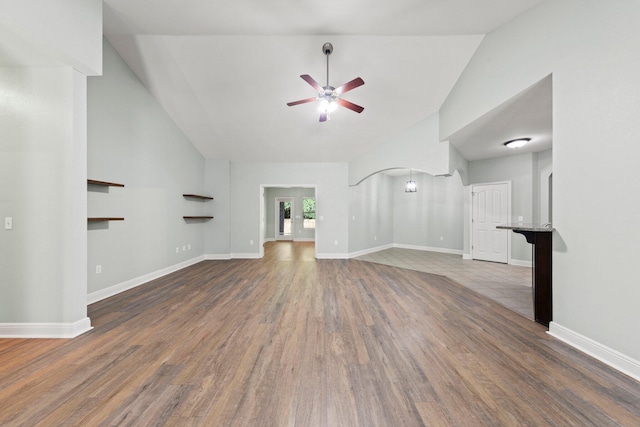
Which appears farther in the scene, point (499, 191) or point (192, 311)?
point (499, 191)

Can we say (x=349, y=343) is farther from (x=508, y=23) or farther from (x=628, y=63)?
(x=508, y=23)

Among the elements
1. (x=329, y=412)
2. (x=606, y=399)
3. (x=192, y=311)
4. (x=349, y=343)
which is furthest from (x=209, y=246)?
(x=606, y=399)

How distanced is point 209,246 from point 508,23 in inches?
284

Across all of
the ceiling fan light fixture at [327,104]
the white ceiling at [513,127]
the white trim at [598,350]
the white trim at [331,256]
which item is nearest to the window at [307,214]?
the white trim at [331,256]

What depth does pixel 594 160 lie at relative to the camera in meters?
2.24

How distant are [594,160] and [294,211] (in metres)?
10.2

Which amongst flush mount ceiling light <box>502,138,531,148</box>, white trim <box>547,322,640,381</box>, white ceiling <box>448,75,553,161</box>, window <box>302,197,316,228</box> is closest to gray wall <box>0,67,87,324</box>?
white trim <box>547,322,640,381</box>

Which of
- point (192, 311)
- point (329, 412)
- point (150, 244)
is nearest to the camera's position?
point (329, 412)

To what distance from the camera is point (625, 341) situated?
1.98 metres

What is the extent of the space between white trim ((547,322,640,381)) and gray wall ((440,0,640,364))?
14 millimetres

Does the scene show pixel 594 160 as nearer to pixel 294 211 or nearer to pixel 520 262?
pixel 520 262

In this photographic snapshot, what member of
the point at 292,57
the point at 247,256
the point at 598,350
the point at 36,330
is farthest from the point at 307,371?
the point at 247,256

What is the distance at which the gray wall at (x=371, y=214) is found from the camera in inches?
295

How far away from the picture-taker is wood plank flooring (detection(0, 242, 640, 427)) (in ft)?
5.08
